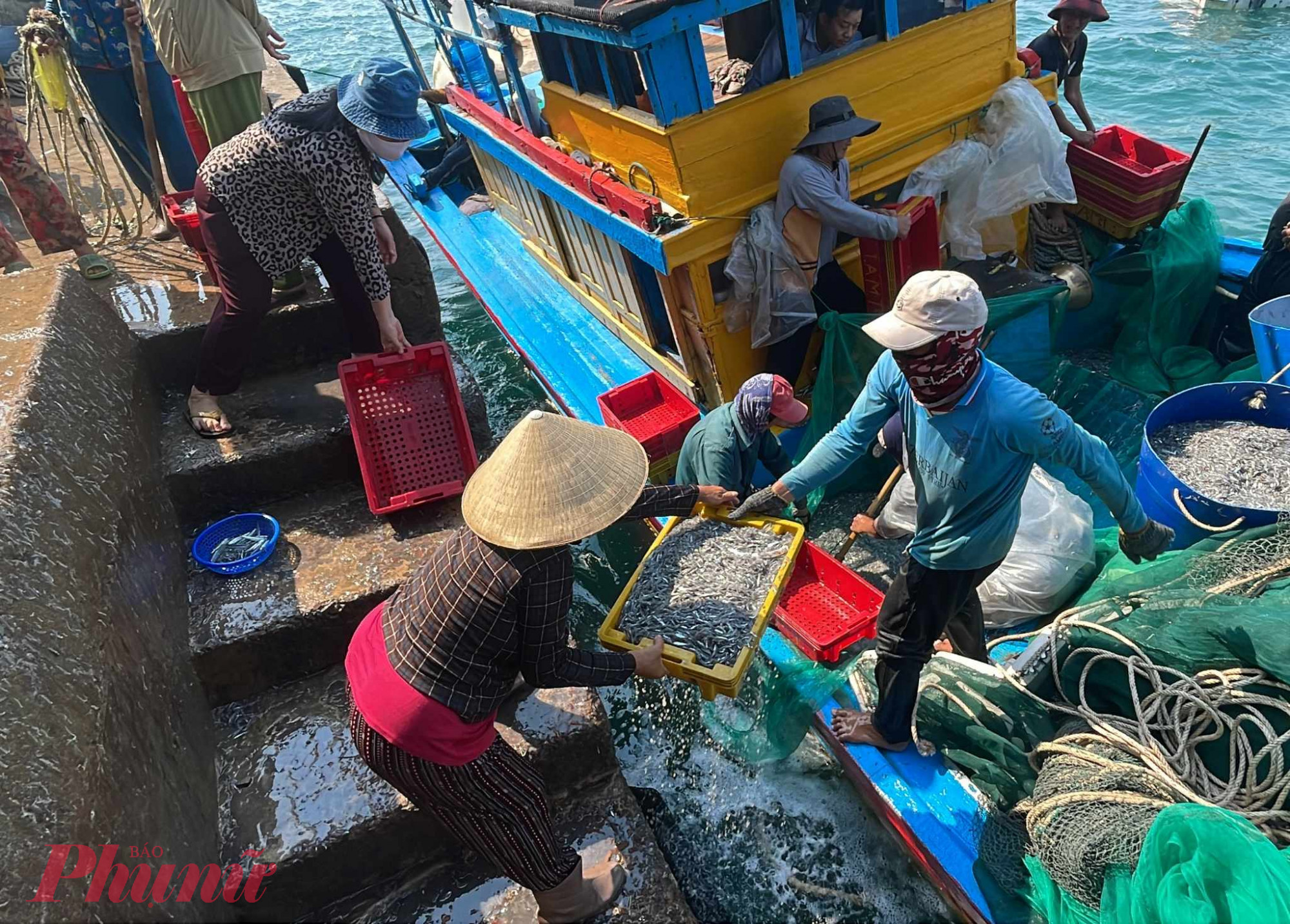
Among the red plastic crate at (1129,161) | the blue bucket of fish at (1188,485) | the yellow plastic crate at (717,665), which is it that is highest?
the red plastic crate at (1129,161)

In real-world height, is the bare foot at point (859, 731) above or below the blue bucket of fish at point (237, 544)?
below

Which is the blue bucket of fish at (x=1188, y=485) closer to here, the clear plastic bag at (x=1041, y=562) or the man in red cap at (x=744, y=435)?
the clear plastic bag at (x=1041, y=562)

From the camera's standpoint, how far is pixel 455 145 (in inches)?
366

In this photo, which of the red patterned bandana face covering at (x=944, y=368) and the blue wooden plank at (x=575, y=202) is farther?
the blue wooden plank at (x=575, y=202)

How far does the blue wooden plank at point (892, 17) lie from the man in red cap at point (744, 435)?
2372 mm

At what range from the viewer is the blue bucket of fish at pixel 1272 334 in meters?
4.39

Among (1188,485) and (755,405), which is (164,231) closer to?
(755,405)

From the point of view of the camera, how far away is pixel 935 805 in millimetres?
3176

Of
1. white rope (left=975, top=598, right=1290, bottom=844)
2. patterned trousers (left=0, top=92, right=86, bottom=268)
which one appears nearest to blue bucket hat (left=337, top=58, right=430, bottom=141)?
patterned trousers (left=0, top=92, right=86, bottom=268)

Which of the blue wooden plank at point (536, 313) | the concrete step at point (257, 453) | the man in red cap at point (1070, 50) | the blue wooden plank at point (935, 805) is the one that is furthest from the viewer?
the man in red cap at point (1070, 50)

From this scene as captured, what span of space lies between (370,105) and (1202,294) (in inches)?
212

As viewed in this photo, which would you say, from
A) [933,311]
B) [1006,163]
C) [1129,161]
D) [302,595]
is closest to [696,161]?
[1006,163]

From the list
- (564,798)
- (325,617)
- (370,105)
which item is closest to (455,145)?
(370,105)

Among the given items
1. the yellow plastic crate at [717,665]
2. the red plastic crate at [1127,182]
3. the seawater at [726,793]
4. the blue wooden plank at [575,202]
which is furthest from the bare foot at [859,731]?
the red plastic crate at [1127,182]
